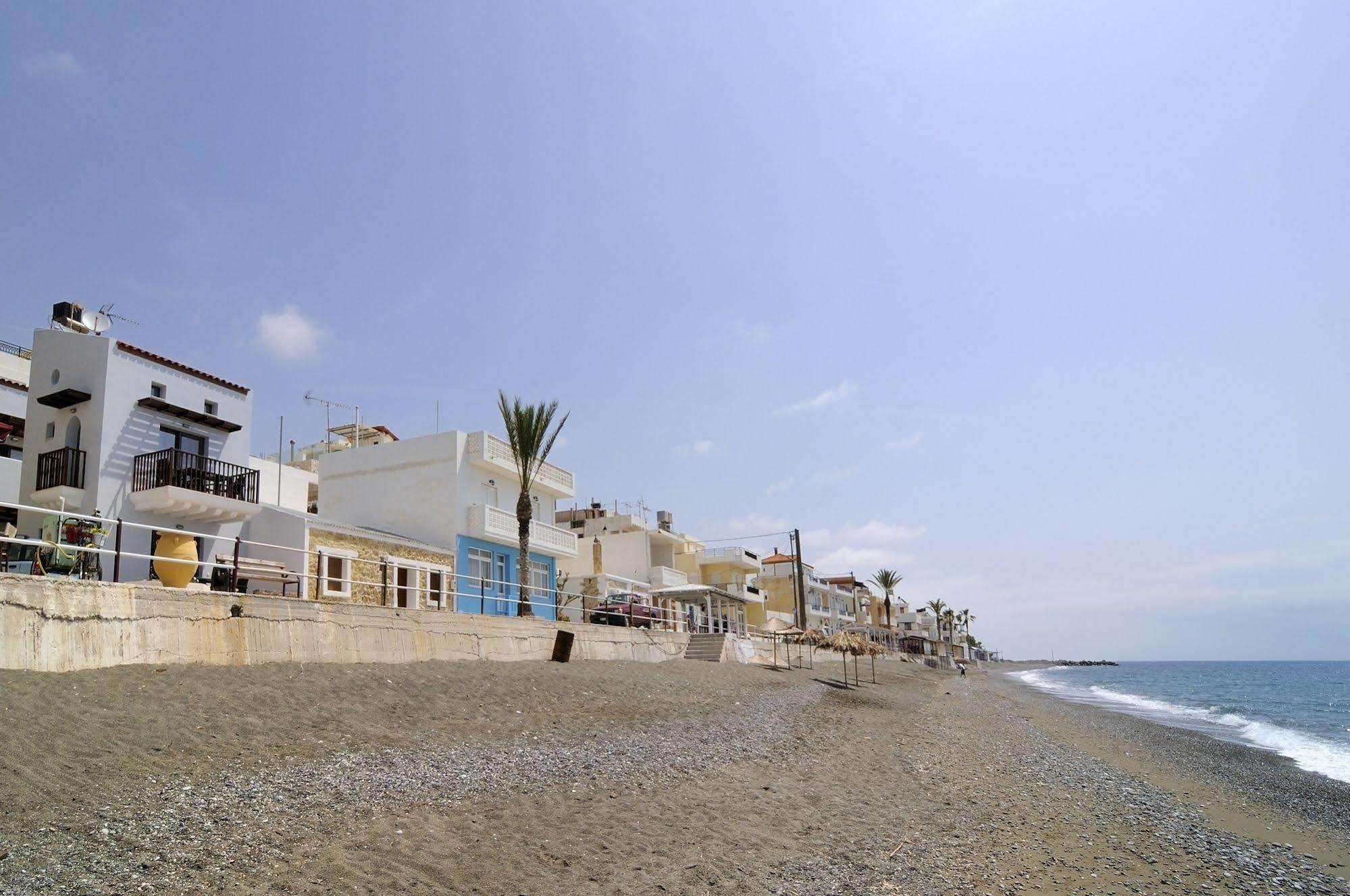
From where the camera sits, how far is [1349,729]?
36.4 meters

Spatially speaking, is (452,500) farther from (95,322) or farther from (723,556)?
(723,556)

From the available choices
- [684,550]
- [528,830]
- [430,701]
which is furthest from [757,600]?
[528,830]

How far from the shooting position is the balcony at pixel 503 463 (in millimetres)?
33469

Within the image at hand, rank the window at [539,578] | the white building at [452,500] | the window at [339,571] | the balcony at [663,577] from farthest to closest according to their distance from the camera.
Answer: the balcony at [663,577] → the window at [539,578] → the white building at [452,500] → the window at [339,571]

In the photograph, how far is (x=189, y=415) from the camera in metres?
22.5

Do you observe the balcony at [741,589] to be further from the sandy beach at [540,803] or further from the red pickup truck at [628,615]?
the sandy beach at [540,803]

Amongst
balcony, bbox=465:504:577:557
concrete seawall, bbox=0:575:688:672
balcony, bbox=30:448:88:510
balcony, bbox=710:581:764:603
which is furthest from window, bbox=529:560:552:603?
balcony, bbox=710:581:764:603

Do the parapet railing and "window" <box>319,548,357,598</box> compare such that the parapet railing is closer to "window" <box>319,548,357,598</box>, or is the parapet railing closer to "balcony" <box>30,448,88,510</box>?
"window" <box>319,548,357,598</box>

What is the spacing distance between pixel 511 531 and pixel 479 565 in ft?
6.22

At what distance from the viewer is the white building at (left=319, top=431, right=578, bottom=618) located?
32.7 m

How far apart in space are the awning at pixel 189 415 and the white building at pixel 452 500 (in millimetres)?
9469

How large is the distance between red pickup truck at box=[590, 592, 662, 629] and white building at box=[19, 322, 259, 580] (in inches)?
540

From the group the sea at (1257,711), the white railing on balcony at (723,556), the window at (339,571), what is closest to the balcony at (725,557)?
the white railing on balcony at (723,556)

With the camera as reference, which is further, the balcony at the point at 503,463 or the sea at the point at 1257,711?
the balcony at the point at 503,463
